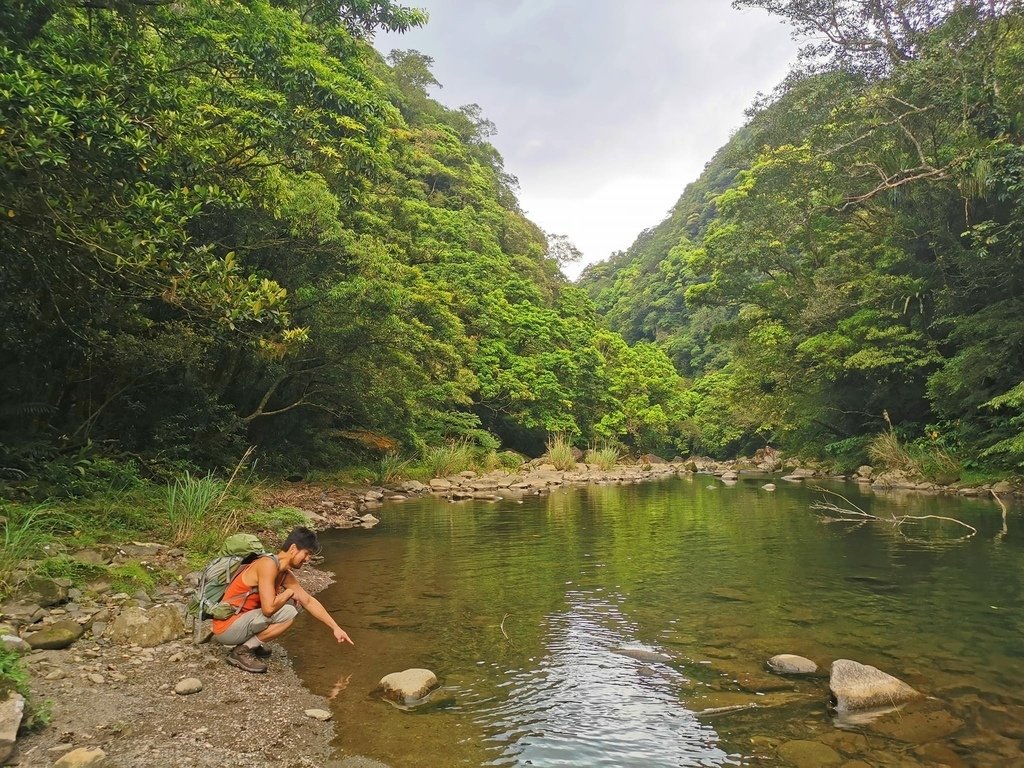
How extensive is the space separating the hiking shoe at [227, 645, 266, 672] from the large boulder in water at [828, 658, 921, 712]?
3815 millimetres

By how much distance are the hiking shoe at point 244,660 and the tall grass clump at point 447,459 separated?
16.1 meters

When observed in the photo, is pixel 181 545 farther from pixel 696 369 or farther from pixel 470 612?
pixel 696 369

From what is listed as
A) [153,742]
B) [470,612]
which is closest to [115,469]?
[470,612]

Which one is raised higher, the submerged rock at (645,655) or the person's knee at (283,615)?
the person's knee at (283,615)

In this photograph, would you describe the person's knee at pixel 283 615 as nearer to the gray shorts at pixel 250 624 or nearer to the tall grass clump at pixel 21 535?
the gray shorts at pixel 250 624

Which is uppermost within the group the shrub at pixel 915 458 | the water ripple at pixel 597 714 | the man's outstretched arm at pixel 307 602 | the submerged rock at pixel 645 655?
the shrub at pixel 915 458

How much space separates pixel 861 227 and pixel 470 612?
19808mm

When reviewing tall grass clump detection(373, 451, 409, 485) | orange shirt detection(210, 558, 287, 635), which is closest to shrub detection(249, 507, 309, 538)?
orange shirt detection(210, 558, 287, 635)

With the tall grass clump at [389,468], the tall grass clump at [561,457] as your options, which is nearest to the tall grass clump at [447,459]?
the tall grass clump at [389,468]

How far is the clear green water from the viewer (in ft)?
11.7

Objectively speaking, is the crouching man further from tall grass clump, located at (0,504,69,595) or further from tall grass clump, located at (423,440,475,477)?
tall grass clump, located at (423,440,475,477)

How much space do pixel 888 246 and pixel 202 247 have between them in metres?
18.5

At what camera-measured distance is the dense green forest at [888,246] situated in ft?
44.6

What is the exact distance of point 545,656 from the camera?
4.93 metres
